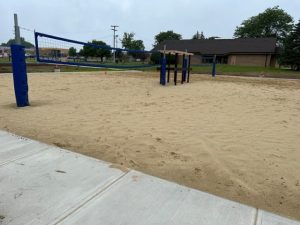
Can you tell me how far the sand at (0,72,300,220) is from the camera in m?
2.63

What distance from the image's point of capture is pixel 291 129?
15.0 ft

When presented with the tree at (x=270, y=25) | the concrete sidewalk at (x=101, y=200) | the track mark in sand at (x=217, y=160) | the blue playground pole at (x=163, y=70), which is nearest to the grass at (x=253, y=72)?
the blue playground pole at (x=163, y=70)

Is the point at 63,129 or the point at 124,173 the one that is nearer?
the point at 124,173

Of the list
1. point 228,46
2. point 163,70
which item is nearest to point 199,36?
point 228,46

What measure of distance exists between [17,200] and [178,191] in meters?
1.42

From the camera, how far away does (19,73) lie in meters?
5.93

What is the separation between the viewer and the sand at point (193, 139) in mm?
2633

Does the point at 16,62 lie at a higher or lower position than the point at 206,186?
higher

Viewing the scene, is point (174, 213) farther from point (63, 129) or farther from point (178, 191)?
point (63, 129)

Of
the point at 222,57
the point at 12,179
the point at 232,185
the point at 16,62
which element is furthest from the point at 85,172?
the point at 222,57

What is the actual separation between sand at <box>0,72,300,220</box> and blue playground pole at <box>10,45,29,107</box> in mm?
286

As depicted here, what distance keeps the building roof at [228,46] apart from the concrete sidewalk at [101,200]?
127ft

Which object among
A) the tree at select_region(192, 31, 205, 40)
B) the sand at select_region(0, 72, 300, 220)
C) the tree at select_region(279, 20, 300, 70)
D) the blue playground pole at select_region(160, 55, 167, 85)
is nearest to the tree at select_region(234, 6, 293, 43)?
the tree at select_region(192, 31, 205, 40)

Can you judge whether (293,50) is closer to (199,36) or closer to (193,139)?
(193,139)
